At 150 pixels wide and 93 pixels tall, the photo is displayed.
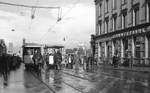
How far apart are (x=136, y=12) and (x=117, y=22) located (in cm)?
584

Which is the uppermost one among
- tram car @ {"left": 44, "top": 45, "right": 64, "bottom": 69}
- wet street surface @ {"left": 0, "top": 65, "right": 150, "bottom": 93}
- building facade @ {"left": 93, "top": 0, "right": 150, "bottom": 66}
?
building facade @ {"left": 93, "top": 0, "right": 150, "bottom": 66}

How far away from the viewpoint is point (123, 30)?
4172 centimetres

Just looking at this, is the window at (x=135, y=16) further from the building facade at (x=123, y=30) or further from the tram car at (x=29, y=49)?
the tram car at (x=29, y=49)

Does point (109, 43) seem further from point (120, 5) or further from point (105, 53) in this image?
point (120, 5)

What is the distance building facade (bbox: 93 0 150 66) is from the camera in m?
35.9

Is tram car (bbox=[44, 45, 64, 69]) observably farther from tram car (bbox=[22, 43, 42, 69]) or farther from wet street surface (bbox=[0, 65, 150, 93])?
wet street surface (bbox=[0, 65, 150, 93])

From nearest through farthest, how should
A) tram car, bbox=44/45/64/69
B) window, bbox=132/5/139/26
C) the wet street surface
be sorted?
the wet street surface → tram car, bbox=44/45/64/69 → window, bbox=132/5/139/26

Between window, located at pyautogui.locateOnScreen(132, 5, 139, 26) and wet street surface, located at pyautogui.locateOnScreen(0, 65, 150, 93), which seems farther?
window, located at pyautogui.locateOnScreen(132, 5, 139, 26)

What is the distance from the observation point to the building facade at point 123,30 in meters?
35.9

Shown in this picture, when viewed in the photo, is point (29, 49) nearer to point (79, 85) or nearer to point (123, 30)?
point (123, 30)

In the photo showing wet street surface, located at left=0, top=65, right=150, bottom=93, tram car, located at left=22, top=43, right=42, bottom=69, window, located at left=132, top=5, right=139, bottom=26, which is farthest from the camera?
window, located at left=132, top=5, right=139, bottom=26

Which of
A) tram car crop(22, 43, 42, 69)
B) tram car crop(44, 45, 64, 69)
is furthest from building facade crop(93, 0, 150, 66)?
tram car crop(22, 43, 42, 69)

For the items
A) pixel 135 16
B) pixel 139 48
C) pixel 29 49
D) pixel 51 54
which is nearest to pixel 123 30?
pixel 135 16

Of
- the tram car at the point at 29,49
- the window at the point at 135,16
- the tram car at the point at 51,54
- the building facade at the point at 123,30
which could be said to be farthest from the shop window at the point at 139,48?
the tram car at the point at 29,49
